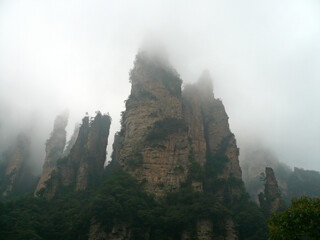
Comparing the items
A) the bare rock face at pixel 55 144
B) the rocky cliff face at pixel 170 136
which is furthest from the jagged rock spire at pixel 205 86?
the bare rock face at pixel 55 144

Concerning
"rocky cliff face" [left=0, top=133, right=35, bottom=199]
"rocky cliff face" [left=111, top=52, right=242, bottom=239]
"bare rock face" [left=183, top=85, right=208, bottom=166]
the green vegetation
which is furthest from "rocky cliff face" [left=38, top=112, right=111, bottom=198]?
the green vegetation

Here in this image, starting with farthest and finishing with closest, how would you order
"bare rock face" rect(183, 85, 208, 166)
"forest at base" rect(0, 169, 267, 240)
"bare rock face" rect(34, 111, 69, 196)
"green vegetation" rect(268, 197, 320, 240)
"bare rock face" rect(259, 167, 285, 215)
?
"bare rock face" rect(34, 111, 69, 196) < "bare rock face" rect(183, 85, 208, 166) < "bare rock face" rect(259, 167, 285, 215) < "forest at base" rect(0, 169, 267, 240) < "green vegetation" rect(268, 197, 320, 240)

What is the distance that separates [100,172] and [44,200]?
10.9m

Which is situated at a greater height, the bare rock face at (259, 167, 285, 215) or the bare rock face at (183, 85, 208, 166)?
the bare rock face at (183, 85, 208, 166)

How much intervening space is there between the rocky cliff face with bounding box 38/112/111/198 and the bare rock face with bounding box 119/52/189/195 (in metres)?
7.01

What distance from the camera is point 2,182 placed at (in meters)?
59.2

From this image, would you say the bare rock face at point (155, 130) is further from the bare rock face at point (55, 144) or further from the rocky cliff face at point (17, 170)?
the rocky cliff face at point (17, 170)

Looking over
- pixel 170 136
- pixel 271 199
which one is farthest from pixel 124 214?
pixel 271 199

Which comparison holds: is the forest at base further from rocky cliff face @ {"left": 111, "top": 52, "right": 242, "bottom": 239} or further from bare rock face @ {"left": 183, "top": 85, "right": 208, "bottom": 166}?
bare rock face @ {"left": 183, "top": 85, "right": 208, "bottom": 166}

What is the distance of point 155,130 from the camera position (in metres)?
41.0

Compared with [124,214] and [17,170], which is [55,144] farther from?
[124,214]

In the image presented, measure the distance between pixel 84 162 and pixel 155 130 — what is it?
13.2 m

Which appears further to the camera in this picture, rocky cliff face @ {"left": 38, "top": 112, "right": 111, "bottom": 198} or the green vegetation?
rocky cliff face @ {"left": 38, "top": 112, "right": 111, "bottom": 198}

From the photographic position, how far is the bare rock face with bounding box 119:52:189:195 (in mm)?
38719
